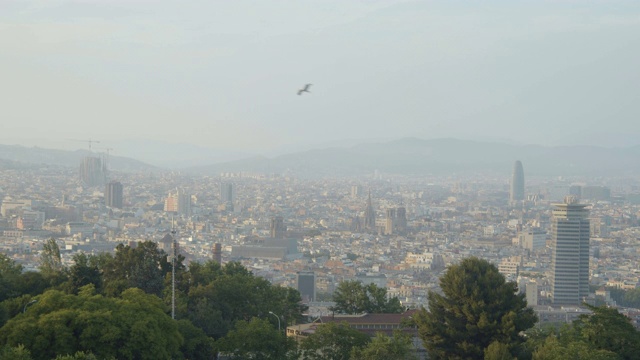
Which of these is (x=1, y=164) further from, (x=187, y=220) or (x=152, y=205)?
(x=187, y=220)

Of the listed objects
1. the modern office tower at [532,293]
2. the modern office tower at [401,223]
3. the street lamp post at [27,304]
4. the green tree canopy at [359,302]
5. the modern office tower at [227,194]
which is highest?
the street lamp post at [27,304]

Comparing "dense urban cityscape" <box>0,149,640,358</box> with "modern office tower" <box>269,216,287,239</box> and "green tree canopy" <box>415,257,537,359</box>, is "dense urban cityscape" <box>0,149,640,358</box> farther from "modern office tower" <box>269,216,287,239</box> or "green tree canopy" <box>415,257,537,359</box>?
"green tree canopy" <box>415,257,537,359</box>

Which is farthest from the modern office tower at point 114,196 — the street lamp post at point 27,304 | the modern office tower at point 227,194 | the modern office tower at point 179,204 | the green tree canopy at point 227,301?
the street lamp post at point 27,304

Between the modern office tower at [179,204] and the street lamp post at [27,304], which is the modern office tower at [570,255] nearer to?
the street lamp post at [27,304]

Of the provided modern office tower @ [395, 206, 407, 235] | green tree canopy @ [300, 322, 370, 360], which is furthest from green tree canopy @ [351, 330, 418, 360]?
modern office tower @ [395, 206, 407, 235]

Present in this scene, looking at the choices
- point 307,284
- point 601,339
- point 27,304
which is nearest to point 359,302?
point 601,339

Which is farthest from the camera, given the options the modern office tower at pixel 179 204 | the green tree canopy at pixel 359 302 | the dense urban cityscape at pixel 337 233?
the modern office tower at pixel 179 204
